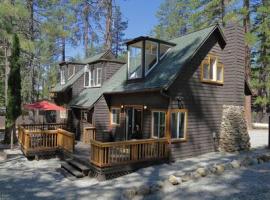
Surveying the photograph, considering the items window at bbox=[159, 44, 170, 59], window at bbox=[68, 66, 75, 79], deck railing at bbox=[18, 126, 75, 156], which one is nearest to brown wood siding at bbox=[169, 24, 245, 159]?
window at bbox=[159, 44, 170, 59]

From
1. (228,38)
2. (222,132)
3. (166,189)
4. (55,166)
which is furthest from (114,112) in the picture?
(166,189)

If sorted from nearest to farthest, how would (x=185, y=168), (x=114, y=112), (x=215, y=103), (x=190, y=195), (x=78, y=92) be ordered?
(x=190, y=195)
(x=185, y=168)
(x=215, y=103)
(x=114, y=112)
(x=78, y=92)

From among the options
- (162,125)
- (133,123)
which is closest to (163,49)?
(133,123)

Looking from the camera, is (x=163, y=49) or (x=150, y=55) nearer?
(x=150, y=55)

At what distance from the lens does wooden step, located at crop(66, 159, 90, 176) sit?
406 inches

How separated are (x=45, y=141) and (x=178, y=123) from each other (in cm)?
651

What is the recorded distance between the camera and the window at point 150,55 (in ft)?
44.2

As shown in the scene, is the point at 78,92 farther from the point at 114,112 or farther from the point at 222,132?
the point at 222,132

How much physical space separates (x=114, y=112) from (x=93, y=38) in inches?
675

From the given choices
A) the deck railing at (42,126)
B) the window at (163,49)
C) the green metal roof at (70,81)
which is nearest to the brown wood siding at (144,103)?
the window at (163,49)

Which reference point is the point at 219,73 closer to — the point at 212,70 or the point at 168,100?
the point at 212,70

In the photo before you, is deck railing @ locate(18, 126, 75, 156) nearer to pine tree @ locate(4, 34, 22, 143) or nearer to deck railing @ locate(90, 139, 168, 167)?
pine tree @ locate(4, 34, 22, 143)

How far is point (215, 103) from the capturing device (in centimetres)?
1309

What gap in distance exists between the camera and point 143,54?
13.0 meters
